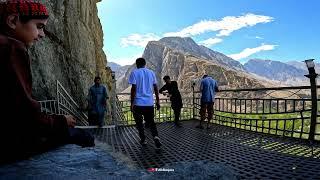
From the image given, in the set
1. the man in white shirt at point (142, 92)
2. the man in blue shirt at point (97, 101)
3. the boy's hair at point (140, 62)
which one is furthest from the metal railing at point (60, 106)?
the boy's hair at point (140, 62)

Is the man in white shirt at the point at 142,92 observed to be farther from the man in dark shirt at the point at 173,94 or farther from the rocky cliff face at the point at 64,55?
the rocky cliff face at the point at 64,55

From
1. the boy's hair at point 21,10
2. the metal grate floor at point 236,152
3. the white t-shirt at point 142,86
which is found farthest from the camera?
the white t-shirt at point 142,86

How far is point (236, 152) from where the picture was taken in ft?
21.2

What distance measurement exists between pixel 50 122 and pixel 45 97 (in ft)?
36.7

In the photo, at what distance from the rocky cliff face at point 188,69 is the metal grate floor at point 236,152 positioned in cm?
7395

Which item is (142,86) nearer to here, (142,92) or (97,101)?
(142,92)

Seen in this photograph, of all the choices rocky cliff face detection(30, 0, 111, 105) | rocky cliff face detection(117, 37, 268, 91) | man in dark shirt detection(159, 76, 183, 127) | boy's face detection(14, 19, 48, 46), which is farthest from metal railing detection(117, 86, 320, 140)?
rocky cliff face detection(117, 37, 268, 91)

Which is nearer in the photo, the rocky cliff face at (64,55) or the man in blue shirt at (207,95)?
the man in blue shirt at (207,95)

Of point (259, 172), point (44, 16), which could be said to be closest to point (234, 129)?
point (259, 172)

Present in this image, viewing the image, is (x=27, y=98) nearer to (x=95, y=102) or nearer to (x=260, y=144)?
(x=260, y=144)

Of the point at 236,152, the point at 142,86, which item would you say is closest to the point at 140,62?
the point at 142,86

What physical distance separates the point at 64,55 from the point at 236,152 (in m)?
10.6

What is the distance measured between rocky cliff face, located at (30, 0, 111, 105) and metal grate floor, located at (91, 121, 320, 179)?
161 inches

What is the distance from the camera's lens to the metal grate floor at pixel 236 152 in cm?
498
